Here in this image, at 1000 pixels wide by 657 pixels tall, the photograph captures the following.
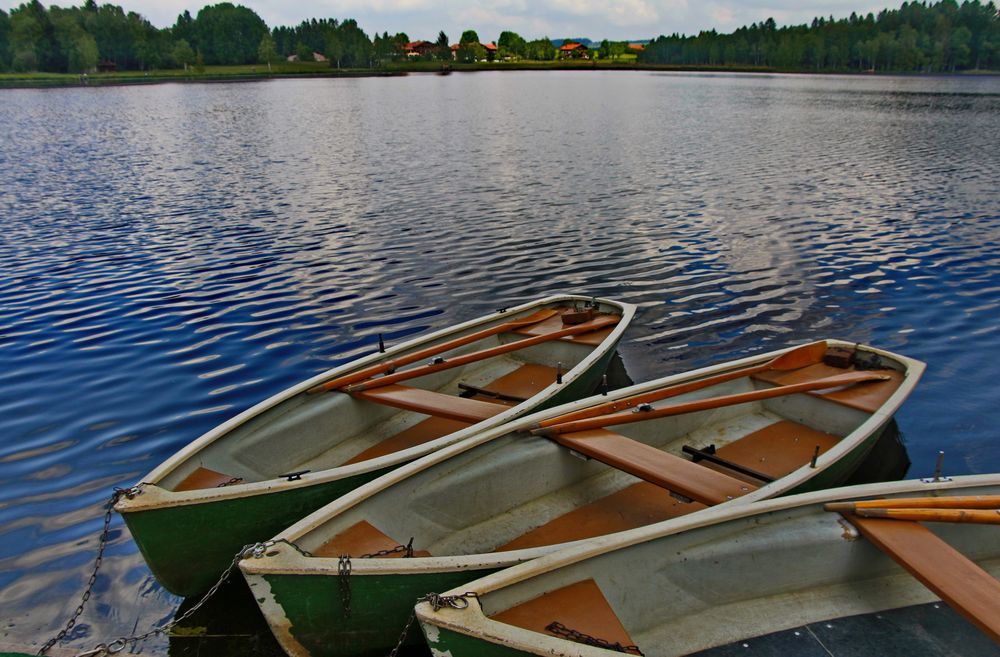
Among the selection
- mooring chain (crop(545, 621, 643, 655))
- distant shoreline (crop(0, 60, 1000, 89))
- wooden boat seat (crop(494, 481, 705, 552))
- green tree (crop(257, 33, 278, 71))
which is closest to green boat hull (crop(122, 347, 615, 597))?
wooden boat seat (crop(494, 481, 705, 552))

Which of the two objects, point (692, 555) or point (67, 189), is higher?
point (67, 189)

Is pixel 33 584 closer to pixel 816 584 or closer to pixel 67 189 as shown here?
pixel 816 584

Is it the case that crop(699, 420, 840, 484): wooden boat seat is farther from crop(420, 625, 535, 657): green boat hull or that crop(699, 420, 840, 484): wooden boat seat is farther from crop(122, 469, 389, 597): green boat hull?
crop(122, 469, 389, 597): green boat hull

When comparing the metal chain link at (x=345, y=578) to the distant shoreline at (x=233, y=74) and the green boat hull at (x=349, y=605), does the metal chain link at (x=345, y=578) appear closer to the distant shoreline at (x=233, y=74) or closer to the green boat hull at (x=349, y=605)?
the green boat hull at (x=349, y=605)

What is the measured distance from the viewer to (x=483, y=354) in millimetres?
9945

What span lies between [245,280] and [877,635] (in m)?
15.8

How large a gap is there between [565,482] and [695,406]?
1809mm

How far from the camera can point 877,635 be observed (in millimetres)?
5738

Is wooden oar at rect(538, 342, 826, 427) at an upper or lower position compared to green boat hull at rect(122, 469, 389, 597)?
upper

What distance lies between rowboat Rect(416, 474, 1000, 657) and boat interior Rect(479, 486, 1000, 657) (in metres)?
0.01

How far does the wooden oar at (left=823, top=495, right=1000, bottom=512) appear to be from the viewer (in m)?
5.89

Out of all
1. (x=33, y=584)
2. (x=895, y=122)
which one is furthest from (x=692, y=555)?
(x=895, y=122)

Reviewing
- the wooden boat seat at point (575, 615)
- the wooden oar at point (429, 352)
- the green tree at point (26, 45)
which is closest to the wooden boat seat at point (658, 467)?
the wooden boat seat at point (575, 615)

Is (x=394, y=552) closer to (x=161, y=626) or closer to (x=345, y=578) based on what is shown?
(x=345, y=578)
